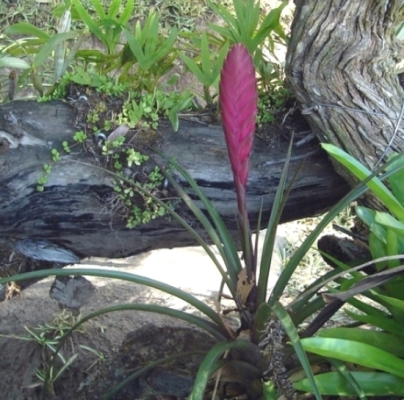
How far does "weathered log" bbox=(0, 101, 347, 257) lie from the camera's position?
1.62 m

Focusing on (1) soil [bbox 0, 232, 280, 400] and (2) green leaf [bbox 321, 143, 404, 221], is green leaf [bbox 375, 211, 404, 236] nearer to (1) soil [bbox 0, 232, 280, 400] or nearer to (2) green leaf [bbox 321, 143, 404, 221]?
(2) green leaf [bbox 321, 143, 404, 221]

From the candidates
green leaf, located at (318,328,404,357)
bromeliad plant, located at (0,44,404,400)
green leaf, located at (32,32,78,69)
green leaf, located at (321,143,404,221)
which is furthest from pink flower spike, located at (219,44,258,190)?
green leaf, located at (32,32,78,69)

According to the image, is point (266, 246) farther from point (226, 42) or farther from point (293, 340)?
point (226, 42)

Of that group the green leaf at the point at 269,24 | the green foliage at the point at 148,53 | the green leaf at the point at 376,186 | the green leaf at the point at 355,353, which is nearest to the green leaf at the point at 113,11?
the green foliage at the point at 148,53

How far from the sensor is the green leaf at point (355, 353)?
3.88 feet

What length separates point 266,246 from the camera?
1353 millimetres

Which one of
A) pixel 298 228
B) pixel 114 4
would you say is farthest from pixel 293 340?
pixel 298 228

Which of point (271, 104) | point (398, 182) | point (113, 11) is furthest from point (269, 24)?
point (398, 182)

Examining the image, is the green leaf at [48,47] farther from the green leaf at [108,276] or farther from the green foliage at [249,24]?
the green leaf at [108,276]

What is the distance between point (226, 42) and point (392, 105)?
526mm

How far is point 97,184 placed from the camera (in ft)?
5.45

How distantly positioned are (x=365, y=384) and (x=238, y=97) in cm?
65

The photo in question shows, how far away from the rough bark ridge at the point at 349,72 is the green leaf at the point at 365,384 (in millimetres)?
580

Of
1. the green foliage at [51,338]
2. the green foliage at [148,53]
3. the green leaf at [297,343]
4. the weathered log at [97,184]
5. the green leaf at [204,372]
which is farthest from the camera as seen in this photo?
the green foliage at [51,338]
